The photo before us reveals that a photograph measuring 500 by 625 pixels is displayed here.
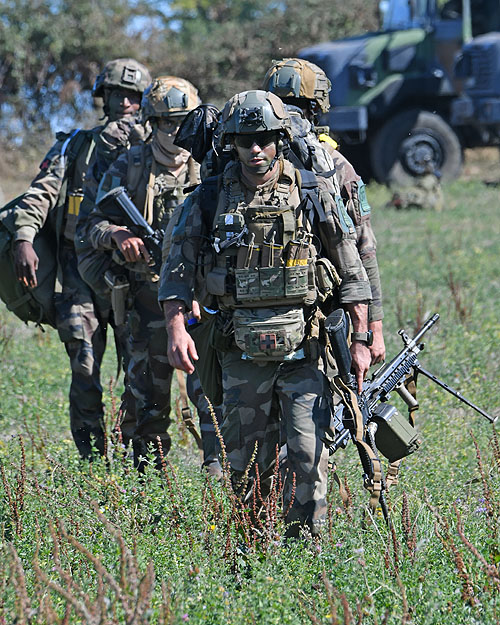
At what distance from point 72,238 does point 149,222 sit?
2.57 ft

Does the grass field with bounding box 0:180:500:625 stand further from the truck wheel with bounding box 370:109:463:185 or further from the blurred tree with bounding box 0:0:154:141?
the blurred tree with bounding box 0:0:154:141

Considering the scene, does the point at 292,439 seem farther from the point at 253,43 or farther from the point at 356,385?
the point at 253,43

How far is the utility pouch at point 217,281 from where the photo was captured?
146 inches

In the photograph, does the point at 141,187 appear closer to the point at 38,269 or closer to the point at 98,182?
the point at 98,182

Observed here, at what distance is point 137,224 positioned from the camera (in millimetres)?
4789

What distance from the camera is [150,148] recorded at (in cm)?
488

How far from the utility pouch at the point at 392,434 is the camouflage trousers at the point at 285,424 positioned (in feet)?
1.09

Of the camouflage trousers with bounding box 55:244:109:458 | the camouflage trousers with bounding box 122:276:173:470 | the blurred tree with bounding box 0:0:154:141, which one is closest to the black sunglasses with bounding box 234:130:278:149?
the camouflage trousers with bounding box 122:276:173:470

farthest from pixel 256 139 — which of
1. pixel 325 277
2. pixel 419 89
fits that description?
pixel 419 89

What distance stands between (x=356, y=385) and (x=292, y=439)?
1.12 ft

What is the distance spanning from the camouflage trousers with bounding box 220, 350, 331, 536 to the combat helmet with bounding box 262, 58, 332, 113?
1.17 metres

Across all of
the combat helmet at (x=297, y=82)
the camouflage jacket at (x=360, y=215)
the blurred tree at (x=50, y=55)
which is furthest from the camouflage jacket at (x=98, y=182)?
the blurred tree at (x=50, y=55)

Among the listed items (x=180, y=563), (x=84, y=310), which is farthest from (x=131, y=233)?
(x=180, y=563)

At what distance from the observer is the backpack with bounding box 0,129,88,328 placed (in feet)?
17.8
